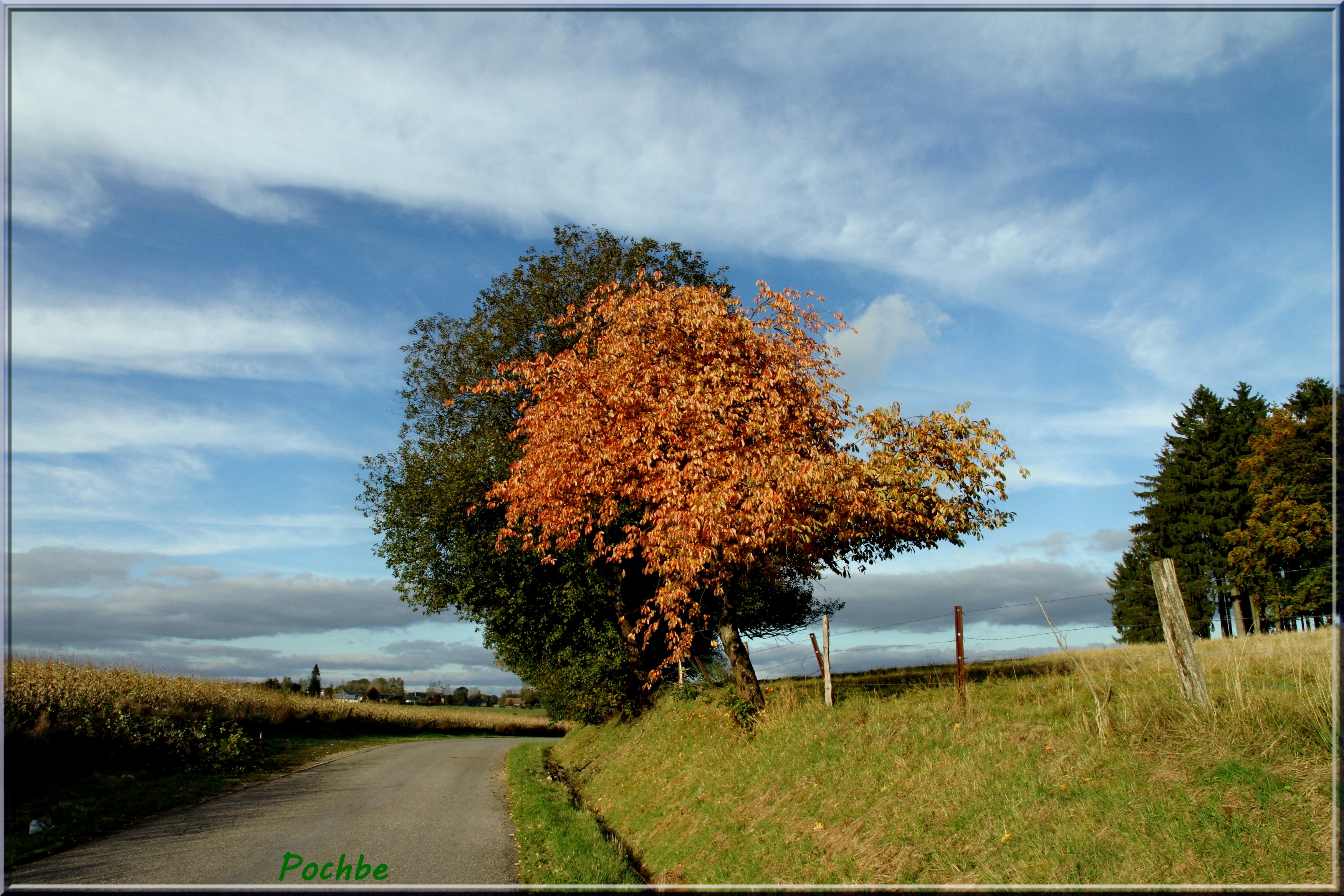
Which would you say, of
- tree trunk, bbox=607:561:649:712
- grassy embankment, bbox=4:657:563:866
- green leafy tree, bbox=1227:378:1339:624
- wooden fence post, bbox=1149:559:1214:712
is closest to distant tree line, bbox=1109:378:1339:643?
green leafy tree, bbox=1227:378:1339:624

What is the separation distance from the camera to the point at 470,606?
25281 mm

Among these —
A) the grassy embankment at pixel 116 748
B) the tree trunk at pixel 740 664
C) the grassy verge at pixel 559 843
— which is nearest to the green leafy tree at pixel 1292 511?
the tree trunk at pixel 740 664

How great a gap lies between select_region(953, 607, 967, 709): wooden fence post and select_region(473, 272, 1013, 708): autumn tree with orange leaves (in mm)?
1849

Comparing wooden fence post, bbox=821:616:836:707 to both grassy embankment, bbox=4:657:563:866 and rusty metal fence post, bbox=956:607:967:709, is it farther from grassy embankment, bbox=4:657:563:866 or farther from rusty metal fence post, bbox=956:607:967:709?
grassy embankment, bbox=4:657:563:866

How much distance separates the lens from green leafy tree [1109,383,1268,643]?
53.1 meters

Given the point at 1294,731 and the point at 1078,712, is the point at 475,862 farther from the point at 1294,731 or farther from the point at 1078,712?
the point at 1294,731

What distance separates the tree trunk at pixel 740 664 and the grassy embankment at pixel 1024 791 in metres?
1.70

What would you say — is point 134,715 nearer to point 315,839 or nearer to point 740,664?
point 315,839

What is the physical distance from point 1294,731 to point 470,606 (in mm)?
21912

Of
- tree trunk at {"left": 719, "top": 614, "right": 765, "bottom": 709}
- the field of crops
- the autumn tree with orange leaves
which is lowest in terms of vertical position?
the field of crops

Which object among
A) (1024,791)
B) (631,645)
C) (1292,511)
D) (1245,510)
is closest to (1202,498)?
(1245,510)

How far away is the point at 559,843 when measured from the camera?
37.8ft

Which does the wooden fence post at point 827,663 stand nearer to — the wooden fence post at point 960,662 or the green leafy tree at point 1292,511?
the wooden fence post at point 960,662

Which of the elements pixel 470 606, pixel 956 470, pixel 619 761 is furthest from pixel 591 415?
pixel 470 606
